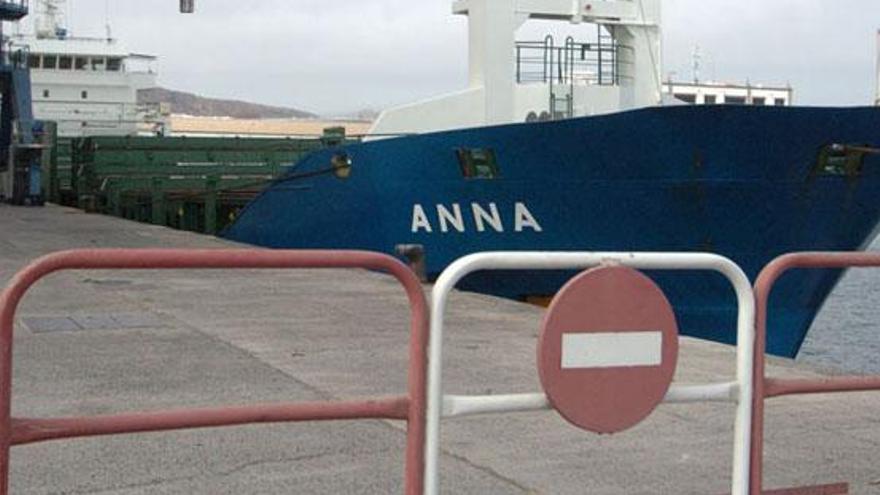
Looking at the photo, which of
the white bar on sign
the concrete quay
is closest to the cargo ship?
the concrete quay

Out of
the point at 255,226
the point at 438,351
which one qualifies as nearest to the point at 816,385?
the point at 438,351

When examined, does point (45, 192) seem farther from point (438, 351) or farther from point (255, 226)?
point (438, 351)

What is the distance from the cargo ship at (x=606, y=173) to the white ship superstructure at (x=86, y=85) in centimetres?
2535

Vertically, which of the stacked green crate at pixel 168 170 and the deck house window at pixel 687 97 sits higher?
the deck house window at pixel 687 97

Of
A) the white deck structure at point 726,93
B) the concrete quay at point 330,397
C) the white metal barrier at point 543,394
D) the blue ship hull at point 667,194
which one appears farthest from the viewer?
the white deck structure at point 726,93

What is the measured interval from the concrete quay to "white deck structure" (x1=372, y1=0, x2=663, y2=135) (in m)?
2.96

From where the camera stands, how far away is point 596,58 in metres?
14.5

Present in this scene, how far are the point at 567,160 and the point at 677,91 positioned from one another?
487cm

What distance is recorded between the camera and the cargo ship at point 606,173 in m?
11.8

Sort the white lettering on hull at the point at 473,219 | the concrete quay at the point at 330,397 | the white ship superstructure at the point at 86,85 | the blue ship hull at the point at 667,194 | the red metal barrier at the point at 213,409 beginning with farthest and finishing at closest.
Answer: the white ship superstructure at the point at 86,85, the white lettering on hull at the point at 473,219, the blue ship hull at the point at 667,194, the concrete quay at the point at 330,397, the red metal barrier at the point at 213,409

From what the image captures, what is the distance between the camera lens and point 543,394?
4.32 m

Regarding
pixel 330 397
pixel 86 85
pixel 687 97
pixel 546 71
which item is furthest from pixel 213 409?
pixel 86 85

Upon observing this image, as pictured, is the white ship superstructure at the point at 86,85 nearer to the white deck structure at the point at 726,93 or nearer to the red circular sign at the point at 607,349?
the white deck structure at the point at 726,93

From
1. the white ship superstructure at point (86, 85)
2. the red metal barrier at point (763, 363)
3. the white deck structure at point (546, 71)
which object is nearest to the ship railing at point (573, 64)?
the white deck structure at point (546, 71)
